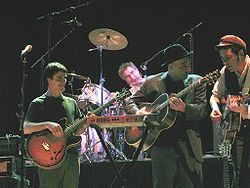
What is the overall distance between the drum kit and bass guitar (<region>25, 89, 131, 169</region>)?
3.32 metres

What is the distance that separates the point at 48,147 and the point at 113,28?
6.76 m

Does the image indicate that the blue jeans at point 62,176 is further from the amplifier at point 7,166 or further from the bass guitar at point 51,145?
the amplifier at point 7,166

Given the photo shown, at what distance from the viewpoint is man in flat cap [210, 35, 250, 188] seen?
18.8 feet

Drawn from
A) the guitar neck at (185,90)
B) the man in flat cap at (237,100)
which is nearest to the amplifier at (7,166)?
the guitar neck at (185,90)

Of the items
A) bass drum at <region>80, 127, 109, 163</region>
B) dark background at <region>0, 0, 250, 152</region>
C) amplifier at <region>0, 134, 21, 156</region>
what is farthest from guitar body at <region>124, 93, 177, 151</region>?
dark background at <region>0, 0, 250, 152</region>

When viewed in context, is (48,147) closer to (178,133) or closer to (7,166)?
(7,166)

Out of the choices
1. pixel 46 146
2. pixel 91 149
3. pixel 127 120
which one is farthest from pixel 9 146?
pixel 91 149

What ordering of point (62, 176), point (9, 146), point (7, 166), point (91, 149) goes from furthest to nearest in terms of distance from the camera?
point (91, 149) → point (9, 146) → point (7, 166) → point (62, 176)

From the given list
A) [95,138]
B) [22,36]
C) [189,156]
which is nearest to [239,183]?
[189,156]

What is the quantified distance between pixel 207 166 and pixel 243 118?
298cm

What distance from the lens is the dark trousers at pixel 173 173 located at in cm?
598

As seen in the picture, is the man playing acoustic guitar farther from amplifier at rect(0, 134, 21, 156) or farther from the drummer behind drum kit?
the drummer behind drum kit

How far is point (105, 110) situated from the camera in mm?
10539

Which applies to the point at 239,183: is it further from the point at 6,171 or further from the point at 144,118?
the point at 6,171
